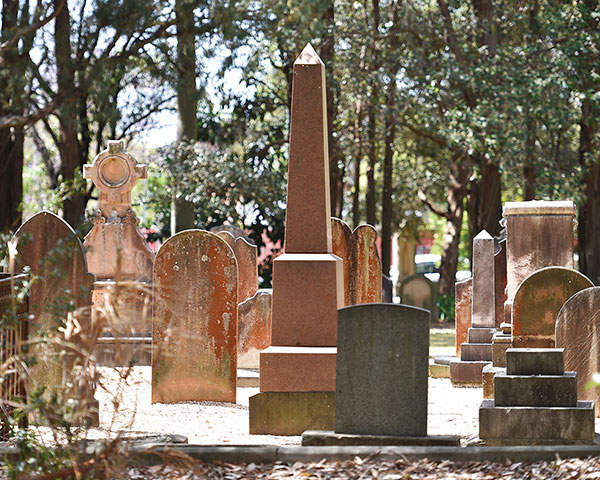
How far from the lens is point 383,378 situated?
6570mm

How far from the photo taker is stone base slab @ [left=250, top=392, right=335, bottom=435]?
8430 mm

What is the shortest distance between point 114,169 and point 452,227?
1736 centimetres

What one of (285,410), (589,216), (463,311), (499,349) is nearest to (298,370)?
(285,410)

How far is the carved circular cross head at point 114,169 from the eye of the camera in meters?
15.5

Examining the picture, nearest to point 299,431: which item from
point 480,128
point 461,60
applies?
point 480,128

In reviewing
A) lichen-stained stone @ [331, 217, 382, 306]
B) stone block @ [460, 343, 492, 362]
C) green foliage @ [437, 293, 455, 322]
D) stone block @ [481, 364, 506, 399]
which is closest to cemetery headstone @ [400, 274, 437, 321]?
green foliage @ [437, 293, 455, 322]

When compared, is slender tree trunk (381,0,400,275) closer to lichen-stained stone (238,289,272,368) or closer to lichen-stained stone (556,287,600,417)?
lichen-stained stone (238,289,272,368)

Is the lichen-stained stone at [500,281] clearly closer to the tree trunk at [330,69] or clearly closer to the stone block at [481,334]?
the stone block at [481,334]

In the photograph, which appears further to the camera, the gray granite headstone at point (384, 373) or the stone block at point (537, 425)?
the stone block at point (537, 425)

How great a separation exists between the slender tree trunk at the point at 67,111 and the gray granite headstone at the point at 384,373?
14.1 metres

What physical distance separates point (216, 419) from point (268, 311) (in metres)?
4.58

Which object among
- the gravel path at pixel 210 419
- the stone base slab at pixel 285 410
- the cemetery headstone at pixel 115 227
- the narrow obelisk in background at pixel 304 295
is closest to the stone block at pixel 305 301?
the narrow obelisk in background at pixel 304 295

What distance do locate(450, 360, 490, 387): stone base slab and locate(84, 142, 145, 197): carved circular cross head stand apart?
5840 millimetres

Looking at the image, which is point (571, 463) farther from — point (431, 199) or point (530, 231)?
point (431, 199)
